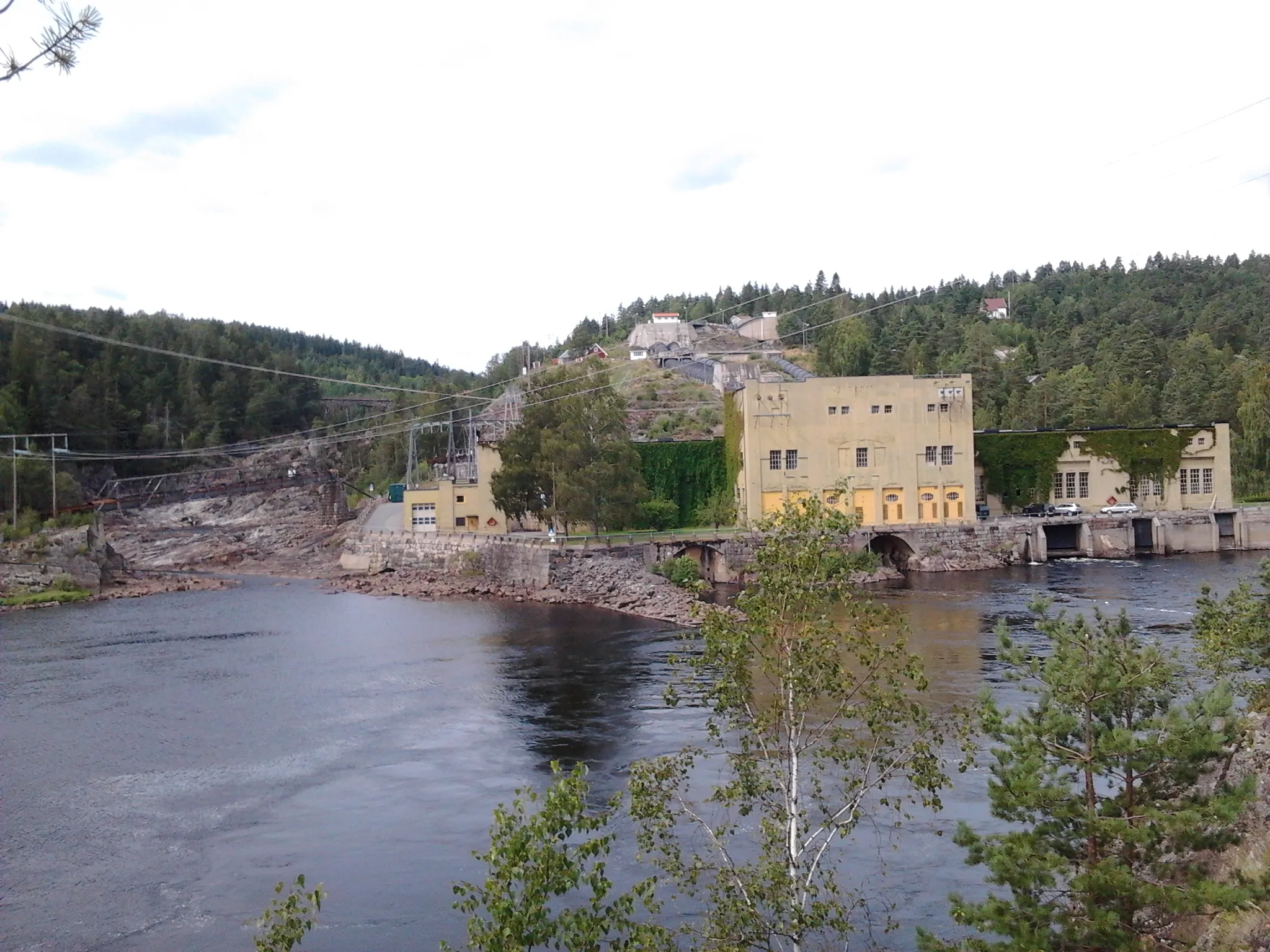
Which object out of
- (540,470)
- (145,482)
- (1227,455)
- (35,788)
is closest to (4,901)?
(35,788)

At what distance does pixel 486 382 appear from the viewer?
128125 millimetres

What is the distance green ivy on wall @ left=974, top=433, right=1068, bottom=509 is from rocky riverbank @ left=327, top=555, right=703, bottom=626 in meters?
20.2

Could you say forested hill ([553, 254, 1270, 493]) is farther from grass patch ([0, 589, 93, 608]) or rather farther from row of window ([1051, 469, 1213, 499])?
grass patch ([0, 589, 93, 608])

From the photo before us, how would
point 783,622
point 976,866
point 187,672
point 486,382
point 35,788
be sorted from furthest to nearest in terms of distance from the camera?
point 486,382
point 187,672
point 35,788
point 976,866
point 783,622

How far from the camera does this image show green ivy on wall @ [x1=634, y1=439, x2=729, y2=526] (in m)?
55.7

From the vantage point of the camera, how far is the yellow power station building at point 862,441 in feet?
164

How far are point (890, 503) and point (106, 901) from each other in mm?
40199

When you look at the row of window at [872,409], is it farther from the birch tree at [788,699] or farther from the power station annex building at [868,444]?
the birch tree at [788,699]

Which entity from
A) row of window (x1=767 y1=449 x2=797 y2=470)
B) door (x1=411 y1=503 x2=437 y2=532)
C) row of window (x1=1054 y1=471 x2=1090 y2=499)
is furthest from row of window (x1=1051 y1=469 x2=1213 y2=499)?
door (x1=411 y1=503 x2=437 y2=532)

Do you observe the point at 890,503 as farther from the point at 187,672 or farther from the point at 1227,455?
the point at 187,672

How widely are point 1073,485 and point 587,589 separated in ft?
88.8

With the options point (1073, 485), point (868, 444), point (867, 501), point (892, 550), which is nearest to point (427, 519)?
point (867, 501)

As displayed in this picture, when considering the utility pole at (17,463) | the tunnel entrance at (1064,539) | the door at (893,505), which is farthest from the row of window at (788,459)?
the utility pole at (17,463)

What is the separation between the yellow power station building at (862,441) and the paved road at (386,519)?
19.5m
